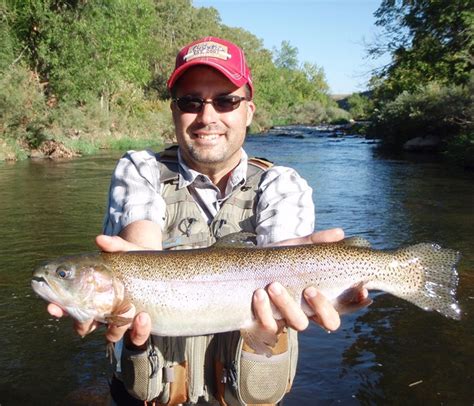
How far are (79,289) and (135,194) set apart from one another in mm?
684

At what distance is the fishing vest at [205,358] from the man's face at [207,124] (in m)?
0.22

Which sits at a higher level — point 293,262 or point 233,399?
point 293,262

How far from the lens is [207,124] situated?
3.43 meters

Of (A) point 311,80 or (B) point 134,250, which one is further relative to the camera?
(A) point 311,80

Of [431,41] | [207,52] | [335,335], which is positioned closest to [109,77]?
[431,41]

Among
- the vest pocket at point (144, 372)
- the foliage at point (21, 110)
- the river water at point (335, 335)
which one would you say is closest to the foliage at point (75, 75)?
the foliage at point (21, 110)

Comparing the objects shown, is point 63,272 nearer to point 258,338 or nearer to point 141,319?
point 141,319

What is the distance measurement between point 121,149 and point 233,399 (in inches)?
1274

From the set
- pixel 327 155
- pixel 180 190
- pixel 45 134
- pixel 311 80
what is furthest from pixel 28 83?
pixel 311 80

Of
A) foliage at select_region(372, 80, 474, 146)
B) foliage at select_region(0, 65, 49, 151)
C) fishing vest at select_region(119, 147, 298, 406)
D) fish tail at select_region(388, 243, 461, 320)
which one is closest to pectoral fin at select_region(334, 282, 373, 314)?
fish tail at select_region(388, 243, 461, 320)

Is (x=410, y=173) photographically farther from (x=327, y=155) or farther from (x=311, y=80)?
(x=311, y=80)

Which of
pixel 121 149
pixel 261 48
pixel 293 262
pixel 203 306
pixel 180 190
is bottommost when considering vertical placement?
pixel 121 149

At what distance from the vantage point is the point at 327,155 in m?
28.8

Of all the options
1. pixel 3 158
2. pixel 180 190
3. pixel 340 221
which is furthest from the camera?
pixel 3 158
